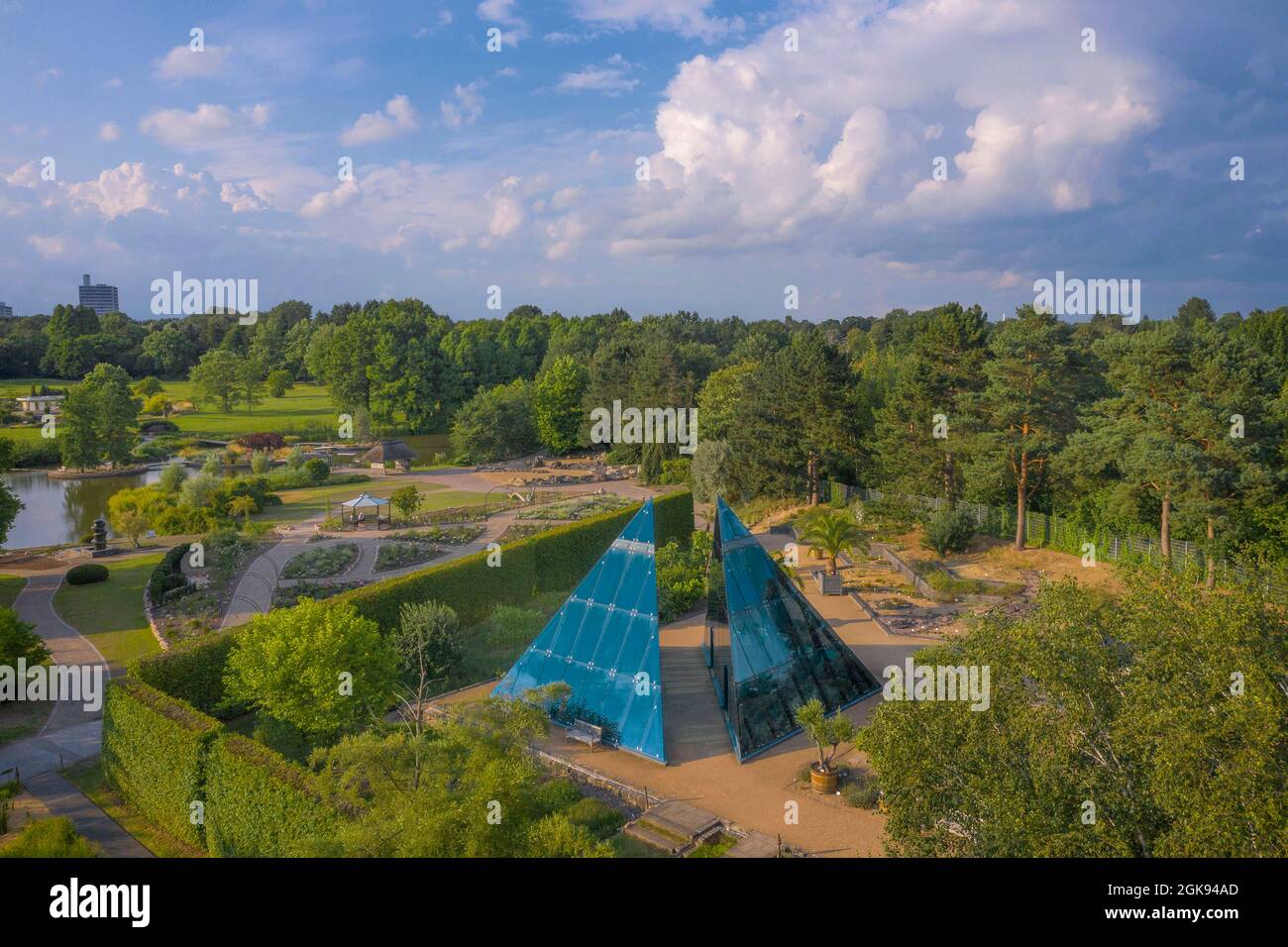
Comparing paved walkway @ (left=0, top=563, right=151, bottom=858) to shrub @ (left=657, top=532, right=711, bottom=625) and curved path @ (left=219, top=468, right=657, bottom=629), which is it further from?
shrub @ (left=657, top=532, right=711, bottom=625)

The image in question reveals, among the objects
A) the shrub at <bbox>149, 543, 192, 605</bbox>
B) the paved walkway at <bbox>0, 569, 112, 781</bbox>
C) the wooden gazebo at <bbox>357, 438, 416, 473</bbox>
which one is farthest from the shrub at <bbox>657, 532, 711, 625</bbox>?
the wooden gazebo at <bbox>357, 438, 416, 473</bbox>

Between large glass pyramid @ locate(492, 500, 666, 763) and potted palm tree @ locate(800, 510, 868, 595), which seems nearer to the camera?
large glass pyramid @ locate(492, 500, 666, 763)

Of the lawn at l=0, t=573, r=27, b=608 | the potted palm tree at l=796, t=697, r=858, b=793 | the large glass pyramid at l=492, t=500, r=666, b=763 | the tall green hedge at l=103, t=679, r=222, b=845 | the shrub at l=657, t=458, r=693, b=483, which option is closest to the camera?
the tall green hedge at l=103, t=679, r=222, b=845

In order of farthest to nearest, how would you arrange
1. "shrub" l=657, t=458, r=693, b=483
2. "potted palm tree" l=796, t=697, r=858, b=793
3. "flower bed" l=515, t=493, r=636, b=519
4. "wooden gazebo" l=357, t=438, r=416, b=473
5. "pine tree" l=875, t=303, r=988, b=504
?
"wooden gazebo" l=357, t=438, r=416, b=473 → "shrub" l=657, t=458, r=693, b=483 → "flower bed" l=515, t=493, r=636, b=519 → "pine tree" l=875, t=303, r=988, b=504 → "potted palm tree" l=796, t=697, r=858, b=793

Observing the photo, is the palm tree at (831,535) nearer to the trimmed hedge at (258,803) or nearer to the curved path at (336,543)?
the curved path at (336,543)

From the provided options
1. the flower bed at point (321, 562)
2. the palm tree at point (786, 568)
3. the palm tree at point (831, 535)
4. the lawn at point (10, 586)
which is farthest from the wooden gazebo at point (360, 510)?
the palm tree at point (831, 535)

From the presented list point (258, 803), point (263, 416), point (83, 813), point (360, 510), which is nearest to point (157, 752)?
point (83, 813)

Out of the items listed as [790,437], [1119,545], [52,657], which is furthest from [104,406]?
[1119,545]

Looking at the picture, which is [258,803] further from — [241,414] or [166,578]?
[241,414]
